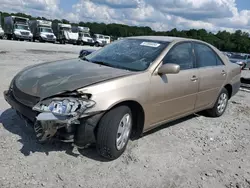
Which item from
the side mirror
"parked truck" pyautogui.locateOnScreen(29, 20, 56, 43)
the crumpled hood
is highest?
the side mirror

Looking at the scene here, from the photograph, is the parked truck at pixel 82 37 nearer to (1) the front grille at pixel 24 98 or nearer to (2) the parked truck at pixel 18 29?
(2) the parked truck at pixel 18 29

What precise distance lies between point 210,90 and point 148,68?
6.16ft

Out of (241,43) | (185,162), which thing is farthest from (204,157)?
(241,43)

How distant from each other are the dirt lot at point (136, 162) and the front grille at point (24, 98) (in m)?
0.62

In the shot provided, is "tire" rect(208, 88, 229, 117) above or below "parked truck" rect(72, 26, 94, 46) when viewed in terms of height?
above

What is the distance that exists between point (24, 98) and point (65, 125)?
706mm

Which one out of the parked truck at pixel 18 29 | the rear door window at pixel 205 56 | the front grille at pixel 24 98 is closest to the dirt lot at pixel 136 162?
the front grille at pixel 24 98

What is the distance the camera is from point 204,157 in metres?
4.05

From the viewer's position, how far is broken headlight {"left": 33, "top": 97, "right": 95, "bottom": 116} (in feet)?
10.2

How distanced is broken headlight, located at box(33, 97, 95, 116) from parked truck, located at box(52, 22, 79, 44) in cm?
4022

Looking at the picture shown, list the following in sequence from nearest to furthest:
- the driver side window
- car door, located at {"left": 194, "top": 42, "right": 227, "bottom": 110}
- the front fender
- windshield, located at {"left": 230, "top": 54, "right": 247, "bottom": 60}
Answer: the front fender, the driver side window, car door, located at {"left": 194, "top": 42, "right": 227, "bottom": 110}, windshield, located at {"left": 230, "top": 54, "right": 247, "bottom": 60}

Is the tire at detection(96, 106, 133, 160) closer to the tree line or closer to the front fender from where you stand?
the front fender

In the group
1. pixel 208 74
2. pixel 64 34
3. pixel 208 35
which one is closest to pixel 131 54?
pixel 208 74

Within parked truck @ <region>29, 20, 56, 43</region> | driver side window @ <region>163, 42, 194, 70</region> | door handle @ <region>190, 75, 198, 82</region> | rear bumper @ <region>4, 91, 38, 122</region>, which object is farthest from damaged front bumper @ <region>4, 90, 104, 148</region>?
parked truck @ <region>29, 20, 56, 43</region>
